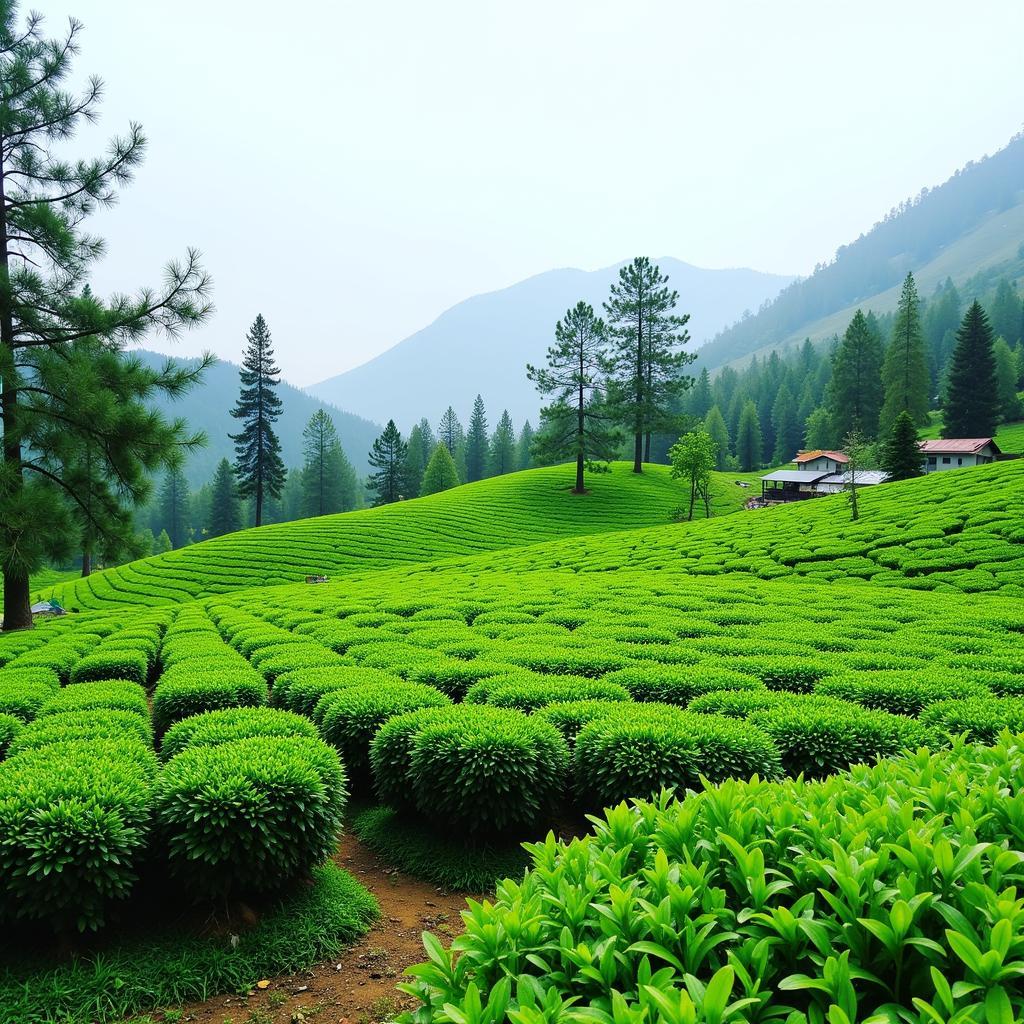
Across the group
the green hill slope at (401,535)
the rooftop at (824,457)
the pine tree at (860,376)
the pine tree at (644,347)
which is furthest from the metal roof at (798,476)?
the pine tree at (860,376)

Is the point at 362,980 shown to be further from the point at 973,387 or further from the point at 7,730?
the point at 973,387

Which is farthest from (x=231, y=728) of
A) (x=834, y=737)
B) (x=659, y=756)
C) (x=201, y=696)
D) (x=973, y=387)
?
(x=973, y=387)

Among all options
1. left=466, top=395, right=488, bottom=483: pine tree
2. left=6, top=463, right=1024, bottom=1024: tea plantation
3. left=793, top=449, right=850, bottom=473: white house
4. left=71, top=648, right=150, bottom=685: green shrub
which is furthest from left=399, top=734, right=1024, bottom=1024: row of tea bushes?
left=466, top=395, right=488, bottom=483: pine tree

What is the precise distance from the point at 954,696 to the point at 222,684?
9.04 m

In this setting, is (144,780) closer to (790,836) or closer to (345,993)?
(345,993)

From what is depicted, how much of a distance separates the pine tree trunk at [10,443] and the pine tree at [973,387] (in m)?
71.5

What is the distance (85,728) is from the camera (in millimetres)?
6453

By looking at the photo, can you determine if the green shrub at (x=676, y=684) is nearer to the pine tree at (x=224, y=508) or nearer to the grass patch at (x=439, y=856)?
the grass patch at (x=439, y=856)

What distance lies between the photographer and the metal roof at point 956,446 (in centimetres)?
5162

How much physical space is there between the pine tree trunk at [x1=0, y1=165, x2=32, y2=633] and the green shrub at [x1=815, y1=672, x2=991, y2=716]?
16.5 metres

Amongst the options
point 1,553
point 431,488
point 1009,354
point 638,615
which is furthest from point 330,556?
point 1009,354

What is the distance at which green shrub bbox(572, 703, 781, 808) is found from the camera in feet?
18.5

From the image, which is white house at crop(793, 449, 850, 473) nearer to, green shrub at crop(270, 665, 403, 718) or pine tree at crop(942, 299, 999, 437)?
pine tree at crop(942, 299, 999, 437)

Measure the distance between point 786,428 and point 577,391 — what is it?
54.1m
